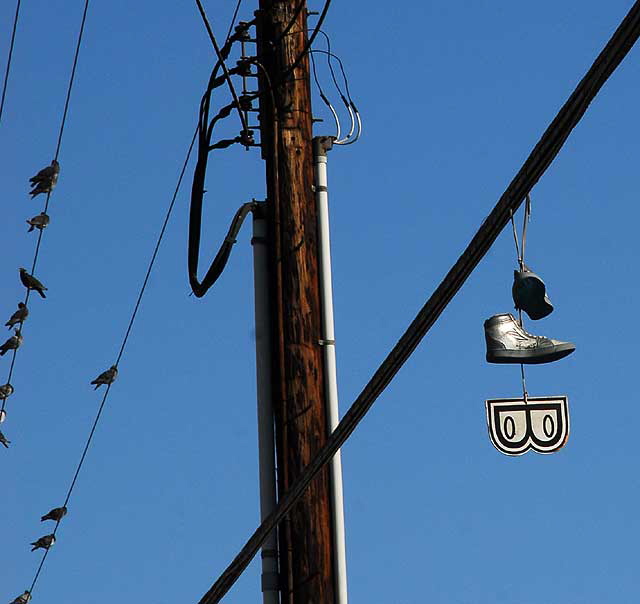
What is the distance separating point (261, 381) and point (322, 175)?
118 centimetres

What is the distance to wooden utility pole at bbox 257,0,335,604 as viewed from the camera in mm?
8570

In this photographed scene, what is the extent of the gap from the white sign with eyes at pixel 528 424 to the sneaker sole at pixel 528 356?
1168 millimetres

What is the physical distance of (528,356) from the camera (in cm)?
809

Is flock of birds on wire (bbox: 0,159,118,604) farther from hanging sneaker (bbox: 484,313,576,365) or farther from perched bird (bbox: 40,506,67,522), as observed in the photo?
hanging sneaker (bbox: 484,313,576,365)

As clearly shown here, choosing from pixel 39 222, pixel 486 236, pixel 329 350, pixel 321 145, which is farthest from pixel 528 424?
pixel 39 222

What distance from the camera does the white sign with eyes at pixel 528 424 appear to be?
9.28m

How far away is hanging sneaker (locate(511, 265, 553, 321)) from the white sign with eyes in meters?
2.15

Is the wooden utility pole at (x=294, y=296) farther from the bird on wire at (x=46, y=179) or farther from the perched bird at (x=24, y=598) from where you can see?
the perched bird at (x=24, y=598)

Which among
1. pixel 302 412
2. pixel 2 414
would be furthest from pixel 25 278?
pixel 302 412

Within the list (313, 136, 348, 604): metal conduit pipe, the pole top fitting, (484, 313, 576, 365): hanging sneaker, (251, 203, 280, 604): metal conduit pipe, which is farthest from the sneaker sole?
the pole top fitting

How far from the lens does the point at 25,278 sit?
18.7 meters

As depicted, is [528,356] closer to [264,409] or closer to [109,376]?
[264,409]

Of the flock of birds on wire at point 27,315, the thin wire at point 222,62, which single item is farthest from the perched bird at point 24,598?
the thin wire at point 222,62

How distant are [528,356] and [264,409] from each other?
1535 mm
